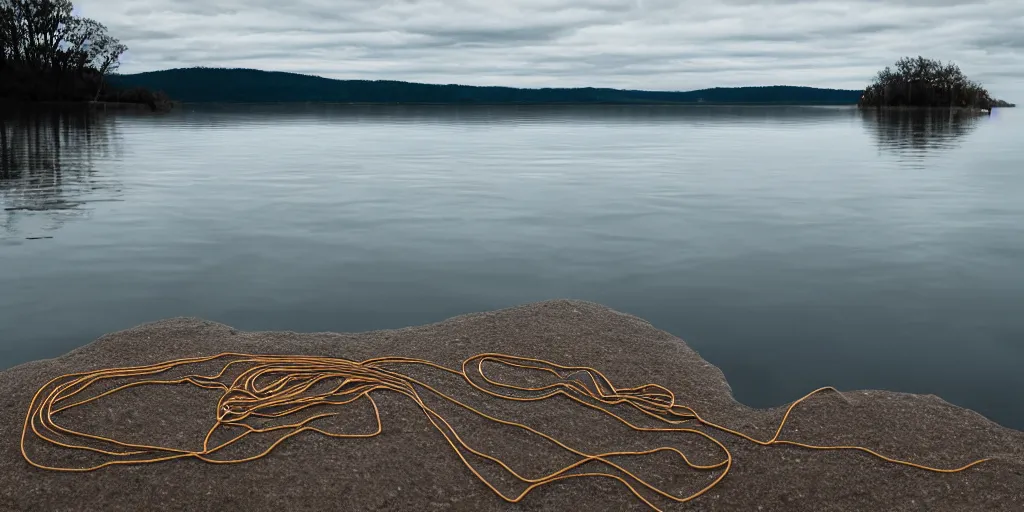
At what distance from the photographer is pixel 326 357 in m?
7.04

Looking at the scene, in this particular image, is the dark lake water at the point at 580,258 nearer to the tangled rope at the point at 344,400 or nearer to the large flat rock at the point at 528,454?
the large flat rock at the point at 528,454

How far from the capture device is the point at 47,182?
19188 millimetres

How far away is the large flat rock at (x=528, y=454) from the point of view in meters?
4.91

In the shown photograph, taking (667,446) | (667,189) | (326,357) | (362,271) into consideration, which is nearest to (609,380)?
(667,446)

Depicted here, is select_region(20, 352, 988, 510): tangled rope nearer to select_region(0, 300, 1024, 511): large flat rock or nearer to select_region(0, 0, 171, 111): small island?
select_region(0, 300, 1024, 511): large flat rock

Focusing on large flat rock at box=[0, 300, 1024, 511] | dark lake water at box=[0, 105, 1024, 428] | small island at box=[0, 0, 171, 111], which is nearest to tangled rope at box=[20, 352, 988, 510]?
large flat rock at box=[0, 300, 1024, 511]

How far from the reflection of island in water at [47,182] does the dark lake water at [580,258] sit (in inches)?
4.6

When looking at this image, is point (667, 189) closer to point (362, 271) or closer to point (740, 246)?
point (740, 246)

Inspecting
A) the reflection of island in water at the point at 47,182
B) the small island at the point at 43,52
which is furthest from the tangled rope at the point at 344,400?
the small island at the point at 43,52

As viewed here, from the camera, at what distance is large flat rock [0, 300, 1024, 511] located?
16.1ft

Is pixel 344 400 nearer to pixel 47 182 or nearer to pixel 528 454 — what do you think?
pixel 528 454

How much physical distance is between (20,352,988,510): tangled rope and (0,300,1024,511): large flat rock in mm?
71

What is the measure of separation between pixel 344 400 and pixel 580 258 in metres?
5.72

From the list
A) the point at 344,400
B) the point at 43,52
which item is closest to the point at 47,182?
the point at 344,400
